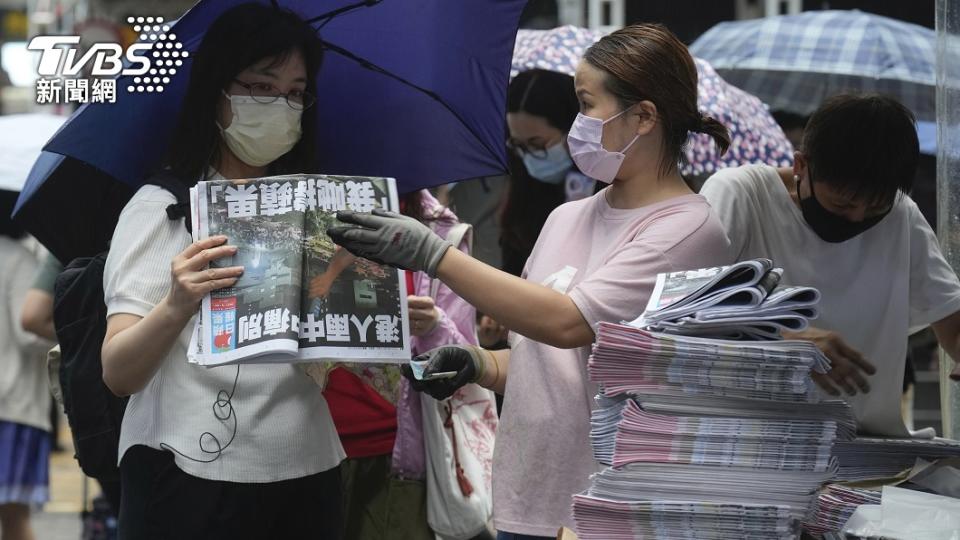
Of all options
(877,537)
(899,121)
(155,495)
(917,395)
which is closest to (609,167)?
(899,121)

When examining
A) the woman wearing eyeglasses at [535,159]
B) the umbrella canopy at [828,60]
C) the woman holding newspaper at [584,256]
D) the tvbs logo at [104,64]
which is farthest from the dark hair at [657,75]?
the umbrella canopy at [828,60]

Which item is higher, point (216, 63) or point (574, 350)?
point (216, 63)

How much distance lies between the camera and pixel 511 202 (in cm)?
578

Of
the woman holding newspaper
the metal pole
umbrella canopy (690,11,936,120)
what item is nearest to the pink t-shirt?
the woman holding newspaper

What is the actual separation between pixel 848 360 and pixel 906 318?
483mm

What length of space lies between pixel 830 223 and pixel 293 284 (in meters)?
1.32

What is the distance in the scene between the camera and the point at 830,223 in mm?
3320

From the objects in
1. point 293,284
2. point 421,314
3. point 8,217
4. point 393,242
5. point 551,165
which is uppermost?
point 393,242

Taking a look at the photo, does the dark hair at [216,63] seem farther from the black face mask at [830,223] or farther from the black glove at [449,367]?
the black face mask at [830,223]

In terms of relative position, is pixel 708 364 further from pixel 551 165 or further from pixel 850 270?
pixel 551 165

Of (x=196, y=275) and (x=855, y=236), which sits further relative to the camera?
(x=855, y=236)

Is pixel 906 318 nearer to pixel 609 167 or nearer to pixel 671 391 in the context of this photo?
pixel 609 167

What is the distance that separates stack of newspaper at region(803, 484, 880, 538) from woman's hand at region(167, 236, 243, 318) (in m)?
1.30

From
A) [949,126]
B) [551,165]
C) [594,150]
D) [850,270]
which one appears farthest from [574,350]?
[551,165]
